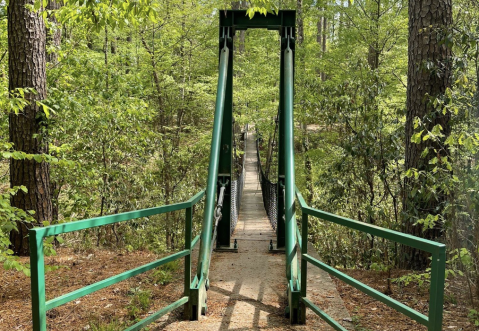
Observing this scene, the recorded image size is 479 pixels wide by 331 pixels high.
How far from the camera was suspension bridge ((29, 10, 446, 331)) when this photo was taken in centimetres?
150

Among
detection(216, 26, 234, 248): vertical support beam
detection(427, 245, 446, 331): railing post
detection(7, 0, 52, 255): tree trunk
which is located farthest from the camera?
detection(216, 26, 234, 248): vertical support beam

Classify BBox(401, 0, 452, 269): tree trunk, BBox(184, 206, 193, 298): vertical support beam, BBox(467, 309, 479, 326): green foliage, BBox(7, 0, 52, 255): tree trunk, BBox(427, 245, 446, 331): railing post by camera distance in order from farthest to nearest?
BBox(7, 0, 52, 255): tree trunk < BBox(401, 0, 452, 269): tree trunk < BBox(467, 309, 479, 326): green foliage < BBox(184, 206, 193, 298): vertical support beam < BBox(427, 245, 446, 331): railing post

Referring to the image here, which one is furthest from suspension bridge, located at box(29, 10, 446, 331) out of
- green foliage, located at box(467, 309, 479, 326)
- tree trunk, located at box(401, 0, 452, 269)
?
tree trunk, located at box(401, 0, 452, 269)

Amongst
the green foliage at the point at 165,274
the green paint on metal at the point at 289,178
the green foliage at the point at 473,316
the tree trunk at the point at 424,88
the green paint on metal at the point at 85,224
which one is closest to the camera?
the green paint on metal at the point at 85,224

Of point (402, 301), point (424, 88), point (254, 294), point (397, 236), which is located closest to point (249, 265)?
point (254, 294)

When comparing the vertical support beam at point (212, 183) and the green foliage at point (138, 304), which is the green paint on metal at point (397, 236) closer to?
the vertical support beam at point (212, 183)

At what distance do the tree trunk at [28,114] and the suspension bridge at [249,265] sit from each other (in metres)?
1.87

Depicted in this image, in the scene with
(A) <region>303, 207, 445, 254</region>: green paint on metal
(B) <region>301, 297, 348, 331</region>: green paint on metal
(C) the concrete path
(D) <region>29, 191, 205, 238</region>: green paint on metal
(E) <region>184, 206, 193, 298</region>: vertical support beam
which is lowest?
(C) the concrete path

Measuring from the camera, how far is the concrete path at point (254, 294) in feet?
8.11

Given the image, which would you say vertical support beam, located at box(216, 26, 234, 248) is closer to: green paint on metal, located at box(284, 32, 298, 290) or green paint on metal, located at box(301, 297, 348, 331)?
green paint on metal, located at box(284, 32, 298, 290)

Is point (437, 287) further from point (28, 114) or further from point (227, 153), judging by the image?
point (28, 114)

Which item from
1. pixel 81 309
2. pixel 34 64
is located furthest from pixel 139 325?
pixel 34 64

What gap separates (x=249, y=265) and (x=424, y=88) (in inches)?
94.9

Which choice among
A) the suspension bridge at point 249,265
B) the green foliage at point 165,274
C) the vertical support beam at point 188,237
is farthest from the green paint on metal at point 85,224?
the green foliage at point 165,274
